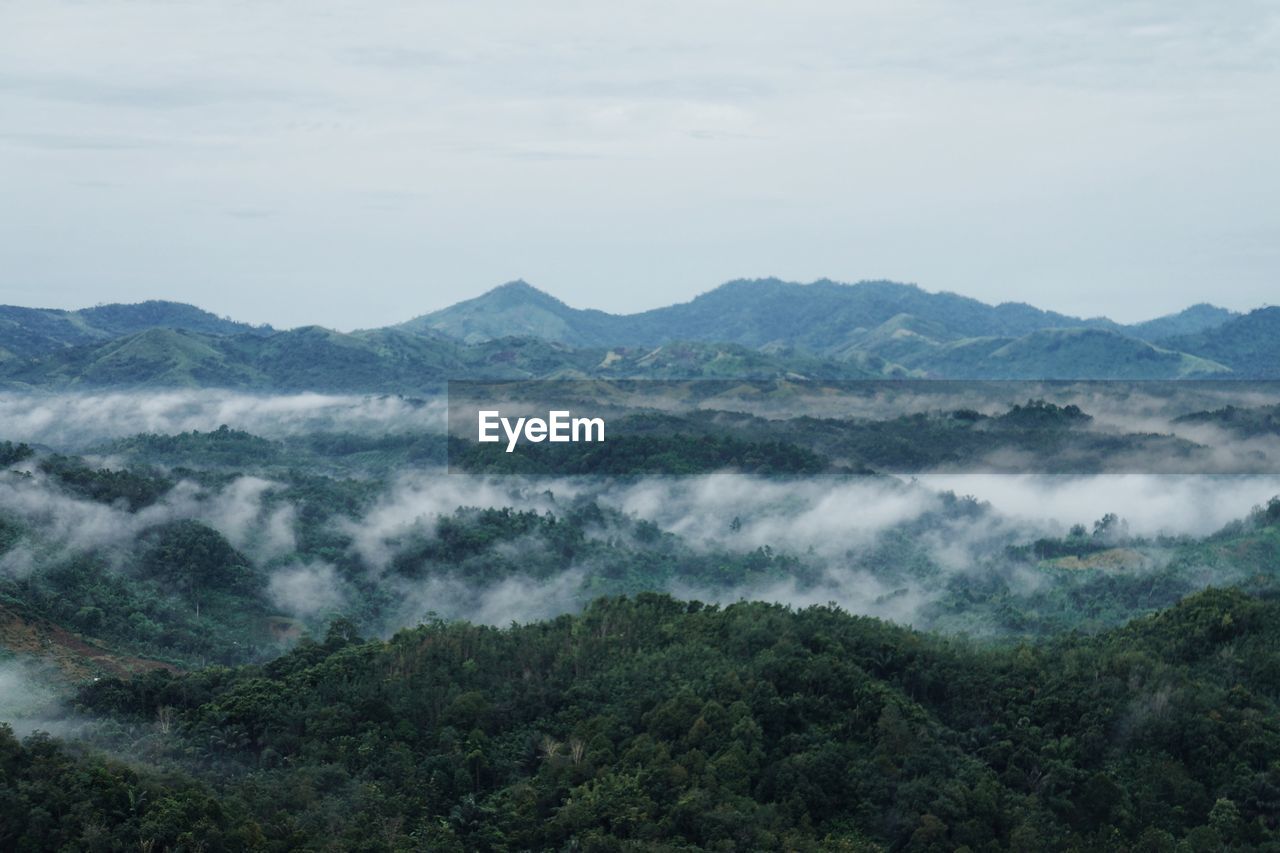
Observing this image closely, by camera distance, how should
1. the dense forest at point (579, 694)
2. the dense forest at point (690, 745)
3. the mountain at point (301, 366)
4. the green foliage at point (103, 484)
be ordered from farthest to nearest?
1. the mountain at point (301, 366)
2. the green foliage at point (103, 484)
3. the dense forest at point (579, 694)
4. the dense forest at point (690, 745)

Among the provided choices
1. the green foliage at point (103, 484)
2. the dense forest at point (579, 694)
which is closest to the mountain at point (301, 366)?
the green foliage at point (103, 484)

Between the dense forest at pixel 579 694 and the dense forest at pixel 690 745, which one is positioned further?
the dense forest at pixel 579 694

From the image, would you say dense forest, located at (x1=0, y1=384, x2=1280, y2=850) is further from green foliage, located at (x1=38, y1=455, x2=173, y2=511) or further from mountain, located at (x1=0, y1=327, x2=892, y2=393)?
mountain, located at (x1=0, y1=327, x2=892, y2=393)

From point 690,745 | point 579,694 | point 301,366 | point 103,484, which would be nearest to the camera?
point 690,745

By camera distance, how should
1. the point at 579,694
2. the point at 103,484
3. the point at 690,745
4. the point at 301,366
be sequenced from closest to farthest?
the point at 690,745 → the point at 579,694 → the point at 103,484 → the point at 301,366

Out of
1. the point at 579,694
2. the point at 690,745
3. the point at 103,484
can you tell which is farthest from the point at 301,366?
the point at 690,745

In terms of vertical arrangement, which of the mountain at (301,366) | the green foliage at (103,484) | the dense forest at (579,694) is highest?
the mountain at (301,366)

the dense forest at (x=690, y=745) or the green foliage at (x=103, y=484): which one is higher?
the green foliage at (x=103, y=484)

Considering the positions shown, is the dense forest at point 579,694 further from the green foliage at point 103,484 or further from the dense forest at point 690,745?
the green foliage at point 103,484

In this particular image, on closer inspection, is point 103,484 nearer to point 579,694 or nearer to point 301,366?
point 579,694

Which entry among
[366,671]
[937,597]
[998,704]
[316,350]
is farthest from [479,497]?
[316,350]

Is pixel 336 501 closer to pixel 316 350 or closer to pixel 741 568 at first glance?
pixel 741 568

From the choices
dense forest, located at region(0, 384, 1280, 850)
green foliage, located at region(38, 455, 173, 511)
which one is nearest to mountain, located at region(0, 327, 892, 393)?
green foliage, located at region(38, 455, 173, 511)
